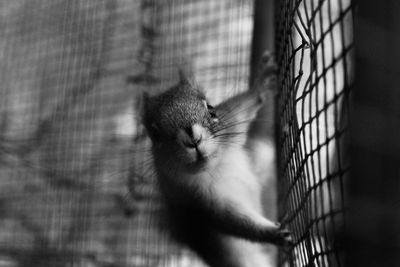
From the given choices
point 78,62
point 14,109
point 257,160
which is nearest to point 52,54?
point 78,62

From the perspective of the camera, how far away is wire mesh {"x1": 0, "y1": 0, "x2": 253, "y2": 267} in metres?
1.51

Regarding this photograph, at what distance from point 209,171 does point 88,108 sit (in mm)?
1006

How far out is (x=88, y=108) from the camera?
1.84m

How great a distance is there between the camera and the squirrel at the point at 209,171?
0.86 m

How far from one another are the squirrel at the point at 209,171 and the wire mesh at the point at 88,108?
34 cm

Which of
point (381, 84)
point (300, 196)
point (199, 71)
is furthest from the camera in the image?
point (199, 71)

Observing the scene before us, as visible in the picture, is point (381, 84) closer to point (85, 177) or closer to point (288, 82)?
point (288, 82)

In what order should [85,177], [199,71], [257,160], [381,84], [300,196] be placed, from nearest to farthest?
[381,84] → [300,196] → [257,160] → [199,71] → [85,177]

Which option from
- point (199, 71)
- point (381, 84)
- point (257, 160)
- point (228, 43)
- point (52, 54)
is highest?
point (52, 54)

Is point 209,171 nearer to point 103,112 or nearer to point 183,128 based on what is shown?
point 183,128

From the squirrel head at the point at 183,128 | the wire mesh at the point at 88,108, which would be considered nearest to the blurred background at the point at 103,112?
the wire mesh at the point at 88,108

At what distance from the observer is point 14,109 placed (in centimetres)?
212

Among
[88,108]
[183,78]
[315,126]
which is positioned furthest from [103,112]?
[315,126]

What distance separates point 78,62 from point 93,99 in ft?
0.58
